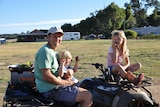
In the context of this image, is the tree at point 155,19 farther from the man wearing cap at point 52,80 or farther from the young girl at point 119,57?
the man wearing cap at point 52,80

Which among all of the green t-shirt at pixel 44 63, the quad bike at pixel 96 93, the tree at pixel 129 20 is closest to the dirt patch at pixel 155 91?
the quad bike at pixel 96 93

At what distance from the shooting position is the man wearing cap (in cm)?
427

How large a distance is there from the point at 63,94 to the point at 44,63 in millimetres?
474

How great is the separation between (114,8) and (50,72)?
94.4 metres

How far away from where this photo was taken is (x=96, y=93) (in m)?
4.83

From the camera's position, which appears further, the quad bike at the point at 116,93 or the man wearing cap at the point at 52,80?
the quad bike at the point at 116,93

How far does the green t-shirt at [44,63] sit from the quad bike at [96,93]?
17cm

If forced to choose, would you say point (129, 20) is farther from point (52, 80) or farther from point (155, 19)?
point (52, 80)

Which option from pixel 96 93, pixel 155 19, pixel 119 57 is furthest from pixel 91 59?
pixel 155 19

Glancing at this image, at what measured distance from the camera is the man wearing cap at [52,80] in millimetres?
4273

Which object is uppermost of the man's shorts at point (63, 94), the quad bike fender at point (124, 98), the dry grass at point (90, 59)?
the man's shorts at point (63, 94)

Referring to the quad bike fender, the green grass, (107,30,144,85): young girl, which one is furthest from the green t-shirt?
the green grass

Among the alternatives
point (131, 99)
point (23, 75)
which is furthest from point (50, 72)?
point (131, 99)

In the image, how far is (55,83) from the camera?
433 centimetres
